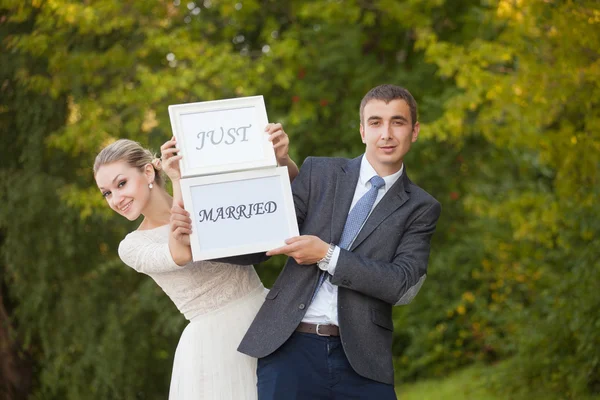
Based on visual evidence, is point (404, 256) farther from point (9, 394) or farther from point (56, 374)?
point (9, 394)

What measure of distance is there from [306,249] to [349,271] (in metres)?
0.17

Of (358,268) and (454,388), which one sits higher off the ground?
(358,268)

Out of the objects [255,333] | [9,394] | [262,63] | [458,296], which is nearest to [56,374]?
[9,394]

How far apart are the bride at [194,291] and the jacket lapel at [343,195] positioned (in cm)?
23

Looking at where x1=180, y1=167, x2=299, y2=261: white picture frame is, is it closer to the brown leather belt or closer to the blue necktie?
the blue necktie

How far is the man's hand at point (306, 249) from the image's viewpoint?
3.00 m

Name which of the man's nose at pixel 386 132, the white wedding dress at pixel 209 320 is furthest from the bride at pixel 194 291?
the man's nose at pixel 386 132

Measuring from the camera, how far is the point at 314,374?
3.11 metres

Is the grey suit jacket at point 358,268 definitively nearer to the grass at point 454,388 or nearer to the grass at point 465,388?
the grass at point 465,388

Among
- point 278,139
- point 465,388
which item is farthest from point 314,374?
point 465,388

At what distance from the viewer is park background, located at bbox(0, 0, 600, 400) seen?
7629 mm

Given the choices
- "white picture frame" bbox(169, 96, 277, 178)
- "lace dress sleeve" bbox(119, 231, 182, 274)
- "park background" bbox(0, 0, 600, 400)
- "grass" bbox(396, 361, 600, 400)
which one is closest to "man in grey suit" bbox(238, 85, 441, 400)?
"white picture frame" bbox(169, 96, 277, 178)

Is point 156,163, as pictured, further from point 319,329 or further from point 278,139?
point 319,329

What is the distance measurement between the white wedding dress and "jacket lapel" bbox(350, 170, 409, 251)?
25.3 inches
